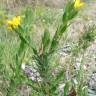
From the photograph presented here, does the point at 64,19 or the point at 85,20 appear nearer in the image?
the point at 64,19

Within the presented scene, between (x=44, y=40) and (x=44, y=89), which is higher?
(x=44, y=40)

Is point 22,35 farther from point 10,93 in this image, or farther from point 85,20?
point 85,20

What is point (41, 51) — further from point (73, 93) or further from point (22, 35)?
point (73, 93)

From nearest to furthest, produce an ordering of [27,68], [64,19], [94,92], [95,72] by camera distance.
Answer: [64,19], [94,92], [27,68], [95,72]

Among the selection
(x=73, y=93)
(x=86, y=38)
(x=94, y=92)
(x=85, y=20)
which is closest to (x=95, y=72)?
(x=94, y=92)

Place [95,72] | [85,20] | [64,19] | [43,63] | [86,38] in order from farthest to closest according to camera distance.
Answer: [85,20] → [95,72] → [86,38] → [43,63] → [64,19]

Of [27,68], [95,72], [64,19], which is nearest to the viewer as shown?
[64,19]

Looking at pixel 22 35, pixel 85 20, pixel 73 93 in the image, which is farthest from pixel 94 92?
pixel 85 20

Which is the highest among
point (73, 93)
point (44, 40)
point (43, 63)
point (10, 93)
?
point (44, 40)

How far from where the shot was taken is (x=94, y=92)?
9.48 feet

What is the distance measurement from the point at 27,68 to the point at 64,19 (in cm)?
197

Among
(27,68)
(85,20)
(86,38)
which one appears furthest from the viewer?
(85,20)

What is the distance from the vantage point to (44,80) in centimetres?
141

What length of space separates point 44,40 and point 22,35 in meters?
0.08
